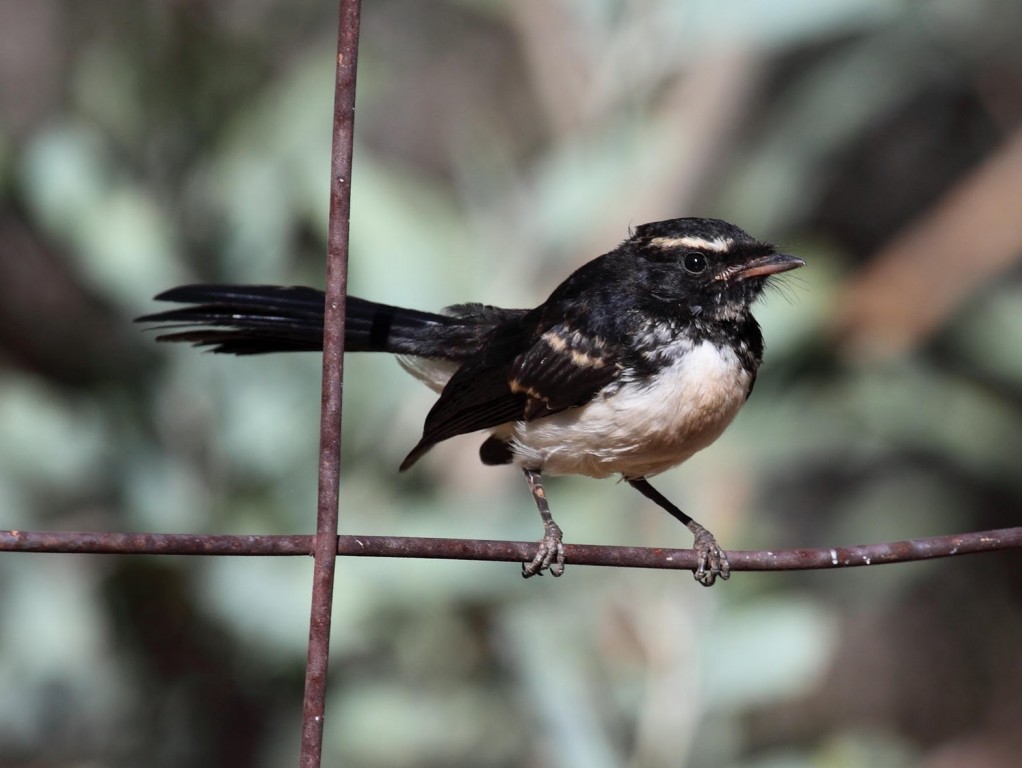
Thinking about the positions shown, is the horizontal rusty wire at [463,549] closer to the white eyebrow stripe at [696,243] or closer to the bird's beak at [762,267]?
the bird's beak at [762,267]

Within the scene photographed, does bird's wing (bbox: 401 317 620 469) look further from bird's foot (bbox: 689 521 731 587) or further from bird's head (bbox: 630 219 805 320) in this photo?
bird's foot (bbox: 689 521 731 587)

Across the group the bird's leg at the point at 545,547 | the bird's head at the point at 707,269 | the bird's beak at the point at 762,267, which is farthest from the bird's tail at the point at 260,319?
the bird's beak at the point at 762,267

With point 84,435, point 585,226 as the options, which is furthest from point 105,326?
point 585,226

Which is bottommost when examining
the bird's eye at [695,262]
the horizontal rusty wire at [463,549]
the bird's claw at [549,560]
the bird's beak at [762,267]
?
the horizontal rusty wire at [463,549]

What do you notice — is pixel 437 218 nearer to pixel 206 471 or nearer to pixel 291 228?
pixel 291 228

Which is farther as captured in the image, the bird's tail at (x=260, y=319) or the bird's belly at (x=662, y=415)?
the bird's tail at (x=260, y=319)

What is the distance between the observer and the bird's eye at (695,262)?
300cm

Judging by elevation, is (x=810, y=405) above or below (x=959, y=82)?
below

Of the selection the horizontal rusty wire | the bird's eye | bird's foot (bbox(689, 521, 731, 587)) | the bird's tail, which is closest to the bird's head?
the bird's eye

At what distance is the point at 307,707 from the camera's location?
1.82 meters

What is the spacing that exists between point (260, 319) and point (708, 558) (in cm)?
112

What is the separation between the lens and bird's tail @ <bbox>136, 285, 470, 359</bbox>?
2990mm

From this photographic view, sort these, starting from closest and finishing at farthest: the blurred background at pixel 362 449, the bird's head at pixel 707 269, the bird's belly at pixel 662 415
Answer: the bird's belly at pixel 662 415, the bird's head at pixel 707 269, the blurred background at pixel 362 449

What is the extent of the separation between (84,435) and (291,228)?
849mm
